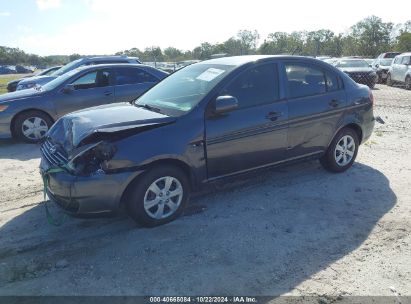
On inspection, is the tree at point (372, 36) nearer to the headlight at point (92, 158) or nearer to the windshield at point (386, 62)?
the windshield at point (386, 62)

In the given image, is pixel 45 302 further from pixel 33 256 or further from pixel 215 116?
pixel 215 116

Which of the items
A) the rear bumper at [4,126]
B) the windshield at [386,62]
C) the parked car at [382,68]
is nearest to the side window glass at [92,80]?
the rear bumper at [4,126]

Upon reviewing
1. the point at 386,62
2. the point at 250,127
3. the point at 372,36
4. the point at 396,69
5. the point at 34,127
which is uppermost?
the point at 372,36

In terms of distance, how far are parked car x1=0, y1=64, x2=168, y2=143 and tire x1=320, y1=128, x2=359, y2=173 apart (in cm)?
480

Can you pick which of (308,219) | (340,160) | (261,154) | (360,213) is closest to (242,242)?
(308,219)

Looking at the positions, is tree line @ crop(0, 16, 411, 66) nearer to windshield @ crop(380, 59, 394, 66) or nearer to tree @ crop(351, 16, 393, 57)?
tree @ crop(351, 16, 393, 57)

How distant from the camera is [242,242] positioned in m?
3.78

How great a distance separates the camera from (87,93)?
27.2 feet

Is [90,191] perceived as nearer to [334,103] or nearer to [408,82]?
[334,103]

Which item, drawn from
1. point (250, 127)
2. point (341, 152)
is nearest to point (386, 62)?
point (341, 152)

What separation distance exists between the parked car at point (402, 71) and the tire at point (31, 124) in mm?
15609

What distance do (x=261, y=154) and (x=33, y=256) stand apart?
2.69 meters

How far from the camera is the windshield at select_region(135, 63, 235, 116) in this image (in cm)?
436

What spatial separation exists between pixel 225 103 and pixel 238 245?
1.49m
